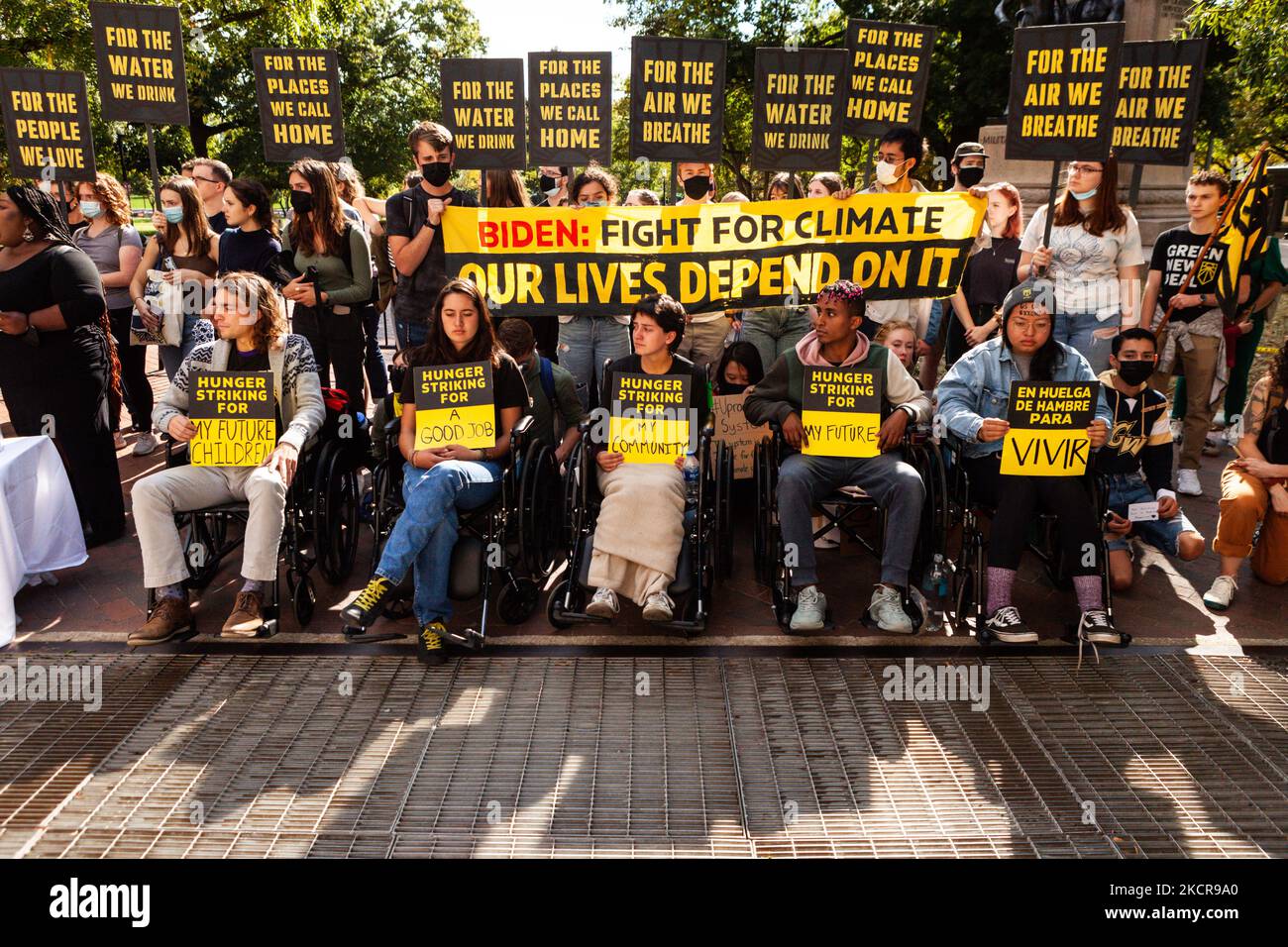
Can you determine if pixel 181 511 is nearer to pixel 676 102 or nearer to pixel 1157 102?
pixel 676 102

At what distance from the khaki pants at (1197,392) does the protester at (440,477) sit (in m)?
4.57

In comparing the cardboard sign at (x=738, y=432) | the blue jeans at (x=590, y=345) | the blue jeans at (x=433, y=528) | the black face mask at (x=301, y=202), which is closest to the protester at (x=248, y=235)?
the black face mask at (x=301, y=202)

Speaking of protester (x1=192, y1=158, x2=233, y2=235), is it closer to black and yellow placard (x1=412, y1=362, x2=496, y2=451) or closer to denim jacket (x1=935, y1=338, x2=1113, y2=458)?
black and yellow placard (x1=412, y1=362, x2=496, y2=451)

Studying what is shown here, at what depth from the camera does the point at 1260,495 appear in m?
5.14

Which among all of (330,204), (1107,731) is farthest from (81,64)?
(1107,731)

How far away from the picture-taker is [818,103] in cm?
665

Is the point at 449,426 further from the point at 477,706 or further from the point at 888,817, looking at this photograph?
the point at 888,817

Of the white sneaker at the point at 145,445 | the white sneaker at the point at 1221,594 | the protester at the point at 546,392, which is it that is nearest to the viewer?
the white sneaker at the point at 1221,594

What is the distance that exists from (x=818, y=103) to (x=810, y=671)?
162 inches

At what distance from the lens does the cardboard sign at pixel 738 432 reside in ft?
18.3

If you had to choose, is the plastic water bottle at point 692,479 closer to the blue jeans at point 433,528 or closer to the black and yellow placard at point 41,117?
the blue jeans at point 433,528

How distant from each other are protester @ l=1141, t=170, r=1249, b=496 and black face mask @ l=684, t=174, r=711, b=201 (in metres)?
3.05

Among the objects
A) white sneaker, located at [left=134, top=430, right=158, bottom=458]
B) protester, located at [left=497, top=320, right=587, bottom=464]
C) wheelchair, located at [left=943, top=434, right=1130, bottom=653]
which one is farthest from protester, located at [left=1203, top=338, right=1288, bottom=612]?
white sneaker, located at [left=134, top=430, right=158, bottom=458]

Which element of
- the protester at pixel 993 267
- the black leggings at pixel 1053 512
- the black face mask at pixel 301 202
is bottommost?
the black leggings at pixel 1053 512
